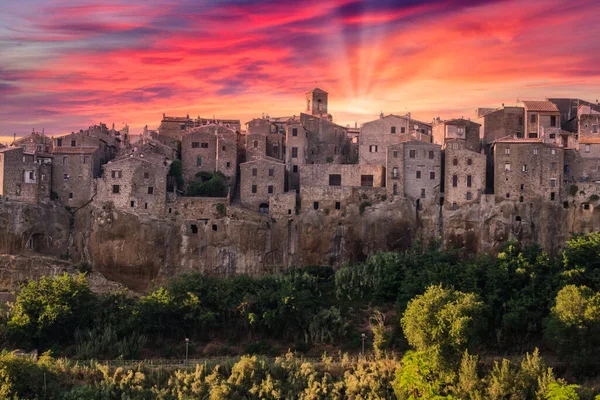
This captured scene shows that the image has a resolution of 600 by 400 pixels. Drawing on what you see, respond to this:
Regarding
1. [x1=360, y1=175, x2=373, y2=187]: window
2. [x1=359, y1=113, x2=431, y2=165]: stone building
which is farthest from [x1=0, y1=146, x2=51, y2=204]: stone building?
[x1=359, y1=113, x2=431, y2=165]: stone building

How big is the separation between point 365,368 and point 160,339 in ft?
40.0

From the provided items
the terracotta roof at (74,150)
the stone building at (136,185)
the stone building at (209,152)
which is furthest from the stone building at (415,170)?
the terracotta roof at (74,150)

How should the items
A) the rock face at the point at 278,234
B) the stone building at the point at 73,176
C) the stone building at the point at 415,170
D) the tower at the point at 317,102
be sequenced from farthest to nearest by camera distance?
the tower at the point at 317,102
the stone building at the point at 73,176
the stone building at the point at 415,170
the rock face at the point at 278,234

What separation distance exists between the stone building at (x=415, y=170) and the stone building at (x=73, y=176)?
2043cm

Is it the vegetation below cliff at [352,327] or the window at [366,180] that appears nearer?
the vegetation below cliff at [352,327]

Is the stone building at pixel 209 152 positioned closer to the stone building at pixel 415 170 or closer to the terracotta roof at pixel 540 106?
the stone building at pixel 415 170

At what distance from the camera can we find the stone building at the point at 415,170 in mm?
62812

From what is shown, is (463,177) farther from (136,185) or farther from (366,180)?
(136,185)

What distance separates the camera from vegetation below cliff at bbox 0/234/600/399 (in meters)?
45.0

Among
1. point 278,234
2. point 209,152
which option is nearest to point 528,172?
point 278,234

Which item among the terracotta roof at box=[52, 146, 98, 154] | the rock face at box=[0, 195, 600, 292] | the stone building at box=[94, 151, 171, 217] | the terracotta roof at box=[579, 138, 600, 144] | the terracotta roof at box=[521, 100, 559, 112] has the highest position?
the terracotta roof at box=[521, 100, 559, 112]

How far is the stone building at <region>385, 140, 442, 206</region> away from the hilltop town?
68 millimetres

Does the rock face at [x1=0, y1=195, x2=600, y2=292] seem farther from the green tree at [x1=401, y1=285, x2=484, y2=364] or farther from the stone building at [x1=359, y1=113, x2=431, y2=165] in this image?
the green tree at [x1=401, y1=285, x2=484, y2=364]

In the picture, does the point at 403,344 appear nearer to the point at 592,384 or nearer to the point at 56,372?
the point at 592,384
